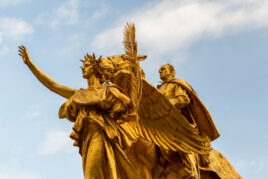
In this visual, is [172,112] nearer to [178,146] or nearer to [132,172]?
[178,146]

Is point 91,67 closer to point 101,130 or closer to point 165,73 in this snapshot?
point 101,130

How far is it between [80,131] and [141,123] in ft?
4.40

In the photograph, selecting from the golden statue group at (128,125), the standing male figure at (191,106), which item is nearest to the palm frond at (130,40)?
the golden statue group at (128,125)

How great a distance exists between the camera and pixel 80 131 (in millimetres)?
9086

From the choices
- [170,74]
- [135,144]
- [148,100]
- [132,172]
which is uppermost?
[170,74]

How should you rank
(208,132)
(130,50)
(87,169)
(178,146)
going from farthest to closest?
(208,132) → (178,146) → (130,50) → (87,169)

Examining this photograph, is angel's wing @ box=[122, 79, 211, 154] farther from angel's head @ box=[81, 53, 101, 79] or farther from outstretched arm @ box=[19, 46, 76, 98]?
outstretched arm @ box=[19, 46, 76, 98]

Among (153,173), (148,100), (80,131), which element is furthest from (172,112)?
(80,131)

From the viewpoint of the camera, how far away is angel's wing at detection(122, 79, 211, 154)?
996 cm

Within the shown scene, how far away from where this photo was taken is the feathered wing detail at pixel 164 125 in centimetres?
996

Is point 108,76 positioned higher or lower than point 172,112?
higher

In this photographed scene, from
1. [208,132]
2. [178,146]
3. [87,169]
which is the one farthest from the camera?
[208,132]

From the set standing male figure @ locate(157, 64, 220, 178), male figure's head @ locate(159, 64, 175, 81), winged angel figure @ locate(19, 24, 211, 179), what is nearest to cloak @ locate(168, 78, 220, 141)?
standing male figure @ locate(157, 64, 220, 178)

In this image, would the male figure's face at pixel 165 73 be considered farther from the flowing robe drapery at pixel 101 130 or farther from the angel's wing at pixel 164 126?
the flowing robe drapery at pixel 101 130
